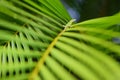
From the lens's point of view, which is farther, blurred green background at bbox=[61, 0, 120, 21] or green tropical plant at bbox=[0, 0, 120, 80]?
blurred green background at bbox=[61, 0, 120, 21]

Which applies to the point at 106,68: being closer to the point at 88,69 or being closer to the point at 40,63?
the point at 88,69

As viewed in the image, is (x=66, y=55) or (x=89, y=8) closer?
(x=66, y=55)

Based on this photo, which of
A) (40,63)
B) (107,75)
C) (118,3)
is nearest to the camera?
(107,75)

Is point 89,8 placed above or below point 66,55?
below

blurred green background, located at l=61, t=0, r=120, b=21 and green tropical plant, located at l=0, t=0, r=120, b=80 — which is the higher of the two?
green tropical plant, located at l=0, t=0, r=120, b=80

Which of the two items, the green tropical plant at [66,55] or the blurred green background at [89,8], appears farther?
the blurred green background at [89,8]

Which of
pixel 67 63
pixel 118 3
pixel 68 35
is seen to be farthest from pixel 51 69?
pixel 118 3

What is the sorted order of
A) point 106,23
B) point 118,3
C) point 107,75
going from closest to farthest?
point 107,75 < point 106,23 < point 118,3

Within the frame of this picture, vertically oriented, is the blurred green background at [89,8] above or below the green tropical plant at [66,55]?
below
